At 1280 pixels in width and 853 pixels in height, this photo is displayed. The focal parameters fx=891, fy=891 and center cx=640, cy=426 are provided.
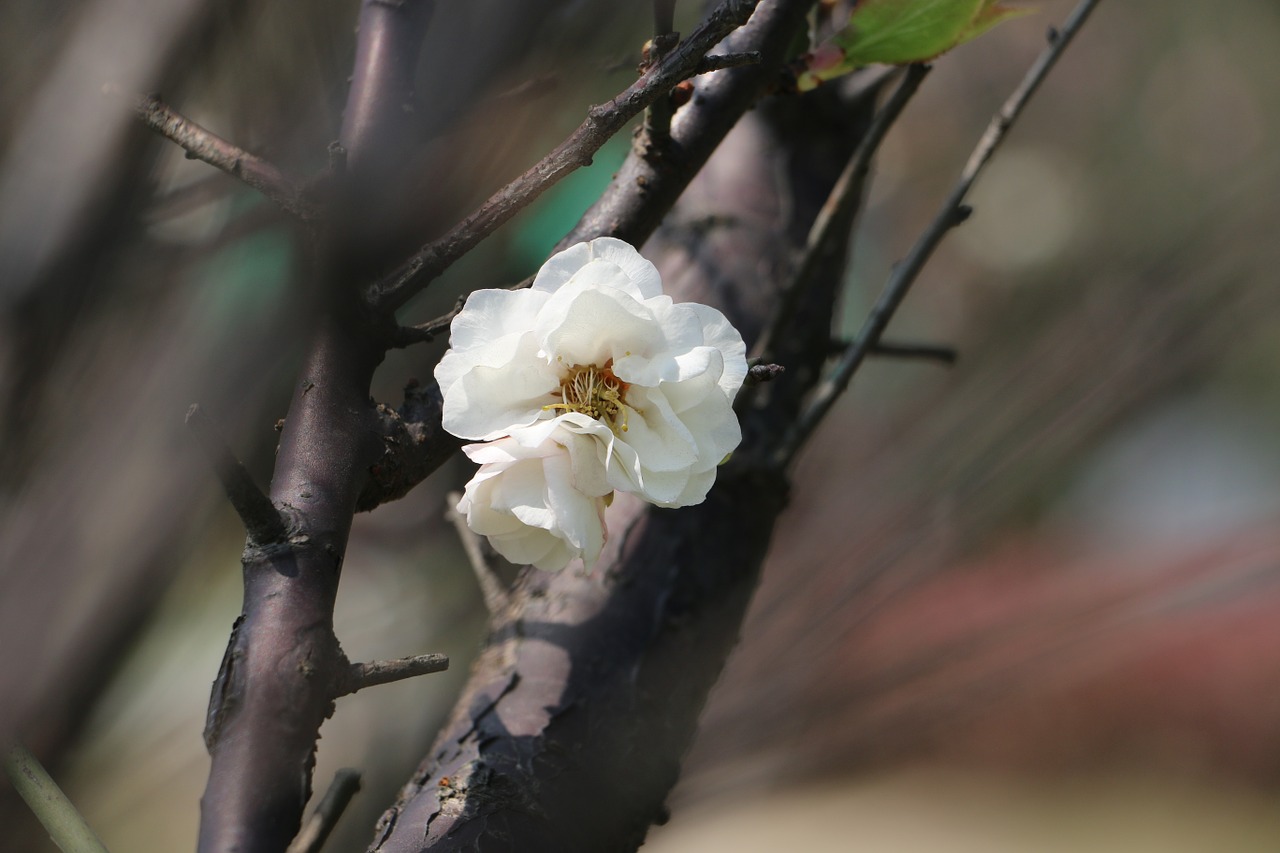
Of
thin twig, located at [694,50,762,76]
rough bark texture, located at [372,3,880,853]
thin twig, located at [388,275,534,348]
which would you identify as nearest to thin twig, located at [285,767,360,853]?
rough bark texture, located at [372,3,880,853]

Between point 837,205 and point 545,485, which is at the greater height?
point 837,205

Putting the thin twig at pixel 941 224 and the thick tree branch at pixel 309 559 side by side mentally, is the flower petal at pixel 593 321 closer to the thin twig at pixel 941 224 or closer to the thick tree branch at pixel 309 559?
the thick tree branch at pixel 309 559

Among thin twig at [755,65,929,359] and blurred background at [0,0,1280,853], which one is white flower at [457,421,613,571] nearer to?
blurred background at [0,0,1280,853]

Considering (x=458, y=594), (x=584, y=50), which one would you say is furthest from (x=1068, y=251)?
(x=584, y=50)

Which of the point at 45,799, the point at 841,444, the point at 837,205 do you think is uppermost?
the point at 841,444

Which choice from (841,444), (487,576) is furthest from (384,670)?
(841,444)

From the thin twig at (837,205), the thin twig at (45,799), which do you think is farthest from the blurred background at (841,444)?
the thin twig at (837,205)

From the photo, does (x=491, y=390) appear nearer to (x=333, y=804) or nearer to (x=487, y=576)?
(x=333, y=804)
